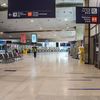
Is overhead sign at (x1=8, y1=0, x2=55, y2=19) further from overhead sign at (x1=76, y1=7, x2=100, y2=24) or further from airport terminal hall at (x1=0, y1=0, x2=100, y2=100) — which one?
overhead sign at (x1=76, y1=7, x2=100, y2=24)

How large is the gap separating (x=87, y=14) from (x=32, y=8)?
130 inches

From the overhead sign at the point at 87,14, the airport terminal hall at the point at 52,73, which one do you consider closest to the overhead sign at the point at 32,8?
the airport terminal hall at the point at 52,73

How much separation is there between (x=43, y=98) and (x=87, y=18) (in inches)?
389

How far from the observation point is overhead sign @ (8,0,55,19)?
15.8m

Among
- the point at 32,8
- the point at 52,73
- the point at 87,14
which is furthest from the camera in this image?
the point at 87,14

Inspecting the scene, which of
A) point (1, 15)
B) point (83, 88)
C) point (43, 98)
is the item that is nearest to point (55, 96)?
point (43, 98)

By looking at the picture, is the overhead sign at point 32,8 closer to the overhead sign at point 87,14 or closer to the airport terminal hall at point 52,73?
the airport terminal hall at point 52,73

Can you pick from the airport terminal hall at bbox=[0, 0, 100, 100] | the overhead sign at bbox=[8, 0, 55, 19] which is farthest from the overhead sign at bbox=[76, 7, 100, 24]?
the overhead sign at bbox=[8, 0, 55, 19]

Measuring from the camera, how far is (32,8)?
16.0 metres

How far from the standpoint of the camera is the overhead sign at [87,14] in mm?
17328

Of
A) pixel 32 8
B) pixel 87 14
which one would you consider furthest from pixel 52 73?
pixel 87 14

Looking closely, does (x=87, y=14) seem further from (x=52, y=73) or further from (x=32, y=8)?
(x=52, y=73)

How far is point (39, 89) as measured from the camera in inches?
397

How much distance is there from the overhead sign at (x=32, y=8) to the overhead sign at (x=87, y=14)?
1.85 metres
